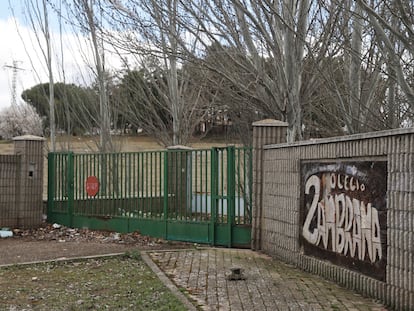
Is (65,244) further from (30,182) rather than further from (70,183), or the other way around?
(30,182)

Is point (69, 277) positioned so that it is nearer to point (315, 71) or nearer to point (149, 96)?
point (315, 71)

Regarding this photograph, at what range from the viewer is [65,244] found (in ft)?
35.8

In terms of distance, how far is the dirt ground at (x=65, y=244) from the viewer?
31.6ft

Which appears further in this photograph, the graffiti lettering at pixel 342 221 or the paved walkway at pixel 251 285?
the graffiti lettering at pixel 342 221

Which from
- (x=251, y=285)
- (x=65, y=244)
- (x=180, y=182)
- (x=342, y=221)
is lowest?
(x=65, y=244)

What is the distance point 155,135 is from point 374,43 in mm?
9883

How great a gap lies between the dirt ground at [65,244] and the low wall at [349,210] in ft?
8.79

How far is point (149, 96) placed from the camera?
16.7 metres

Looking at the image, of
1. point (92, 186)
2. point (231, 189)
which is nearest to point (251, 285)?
point (231, 189)

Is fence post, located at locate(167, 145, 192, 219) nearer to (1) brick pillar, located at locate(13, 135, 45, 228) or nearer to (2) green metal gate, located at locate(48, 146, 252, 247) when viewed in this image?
(2) green metal gate, located at locate(48, 146, 252, 247)

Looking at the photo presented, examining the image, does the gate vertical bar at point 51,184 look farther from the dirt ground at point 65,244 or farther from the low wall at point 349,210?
the low wall at point 349,210

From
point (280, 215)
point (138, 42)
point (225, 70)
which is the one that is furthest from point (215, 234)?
point (138, 42)

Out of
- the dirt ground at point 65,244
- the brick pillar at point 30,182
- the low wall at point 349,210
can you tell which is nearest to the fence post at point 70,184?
the dirt ground at point 65,244

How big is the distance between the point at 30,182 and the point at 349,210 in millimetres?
8550
